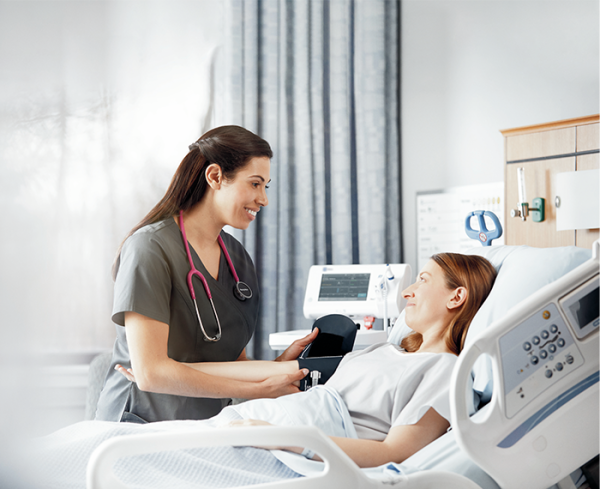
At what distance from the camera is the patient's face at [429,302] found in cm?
132

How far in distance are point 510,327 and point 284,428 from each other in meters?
0.38

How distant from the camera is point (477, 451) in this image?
34.1 inches

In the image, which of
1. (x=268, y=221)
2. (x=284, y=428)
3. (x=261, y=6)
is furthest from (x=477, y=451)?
(x=261, y=6)

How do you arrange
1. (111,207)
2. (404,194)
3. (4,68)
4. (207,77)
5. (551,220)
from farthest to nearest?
(404,194) < (207,77) < (551,220) < (111,207) < (4,68)

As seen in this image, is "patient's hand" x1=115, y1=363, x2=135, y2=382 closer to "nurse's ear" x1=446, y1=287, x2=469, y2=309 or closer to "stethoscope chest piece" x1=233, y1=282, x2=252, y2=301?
"stethoscope chest piece" x1=233, y1=282, x2=252, y2=301

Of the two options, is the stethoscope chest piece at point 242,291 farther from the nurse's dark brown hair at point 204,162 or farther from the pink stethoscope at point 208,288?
the nurse's dark brown hair at point 204,162

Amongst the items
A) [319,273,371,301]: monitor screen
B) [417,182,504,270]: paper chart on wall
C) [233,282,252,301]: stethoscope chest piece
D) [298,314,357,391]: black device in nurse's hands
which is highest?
[417,182,504,270]: paper chart on wall

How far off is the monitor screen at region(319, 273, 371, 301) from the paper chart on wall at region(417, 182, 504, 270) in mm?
751

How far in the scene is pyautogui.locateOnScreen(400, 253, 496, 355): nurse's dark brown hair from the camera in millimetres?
1288

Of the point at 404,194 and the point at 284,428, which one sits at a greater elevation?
the point at 404,194

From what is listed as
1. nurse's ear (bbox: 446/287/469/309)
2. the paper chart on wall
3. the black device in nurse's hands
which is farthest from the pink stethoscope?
the paper chart on wall

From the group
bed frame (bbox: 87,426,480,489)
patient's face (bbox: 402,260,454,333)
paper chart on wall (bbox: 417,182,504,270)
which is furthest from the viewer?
paper chart on wall (bbox: 417,182,504,270)

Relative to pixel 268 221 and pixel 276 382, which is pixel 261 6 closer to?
pixel 268 221

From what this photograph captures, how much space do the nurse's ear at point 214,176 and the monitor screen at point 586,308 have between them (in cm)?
88
